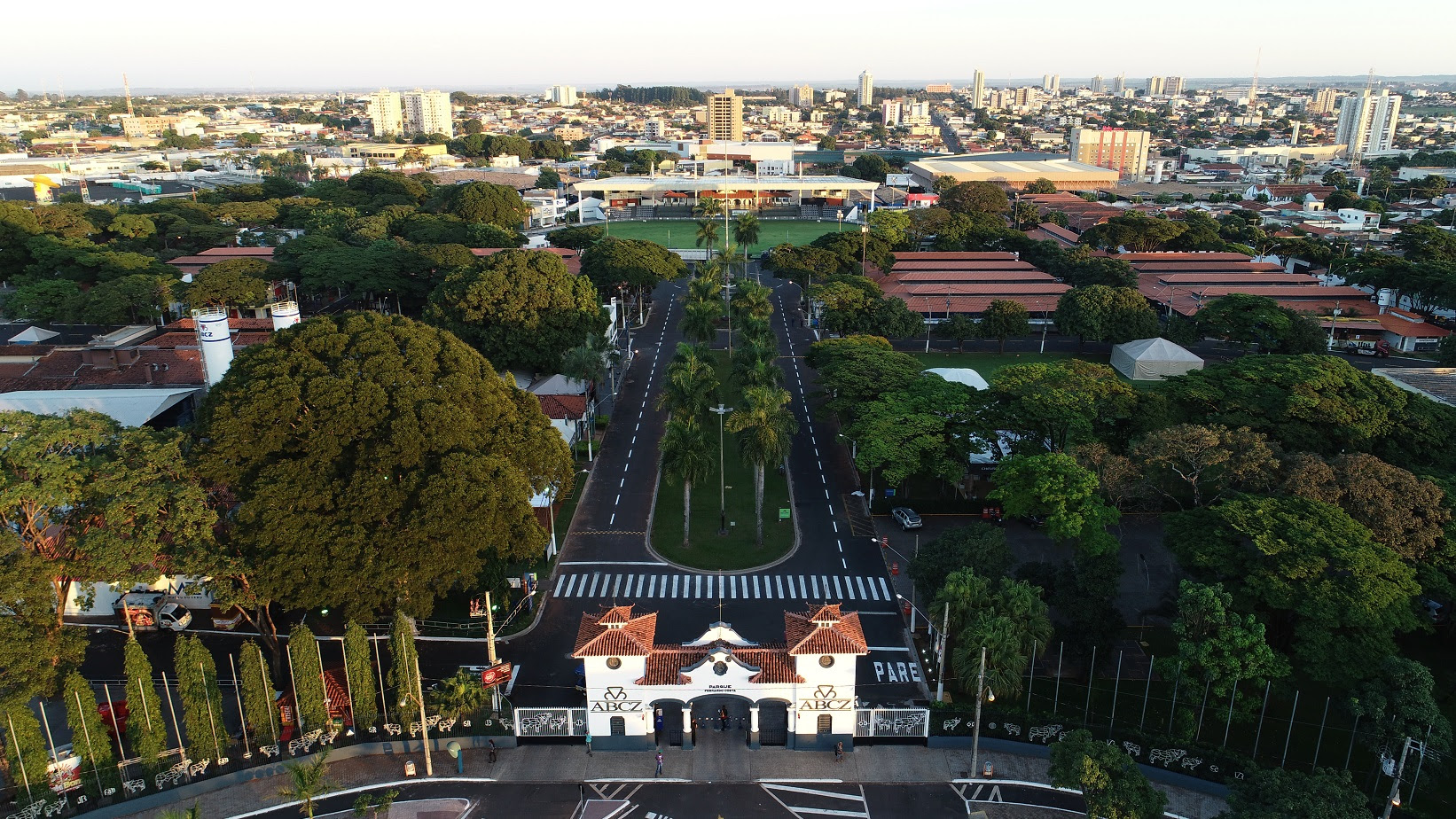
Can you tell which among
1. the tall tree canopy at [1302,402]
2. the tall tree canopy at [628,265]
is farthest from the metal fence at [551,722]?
the tall tree canopy at [628,265]

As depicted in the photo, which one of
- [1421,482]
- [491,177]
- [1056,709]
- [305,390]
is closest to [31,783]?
[305,390]

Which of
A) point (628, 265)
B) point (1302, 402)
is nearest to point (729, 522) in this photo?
point (1302, 402)

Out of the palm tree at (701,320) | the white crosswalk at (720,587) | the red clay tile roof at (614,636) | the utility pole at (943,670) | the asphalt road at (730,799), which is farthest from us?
the palm tree at (701,320)

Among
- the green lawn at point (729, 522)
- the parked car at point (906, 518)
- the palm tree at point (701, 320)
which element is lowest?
the green lawn at point (729, 522)

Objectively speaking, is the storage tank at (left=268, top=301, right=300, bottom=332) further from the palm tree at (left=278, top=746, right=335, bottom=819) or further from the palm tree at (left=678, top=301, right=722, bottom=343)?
the palm tree at (left=278, top=746, right=335, bottom=819)

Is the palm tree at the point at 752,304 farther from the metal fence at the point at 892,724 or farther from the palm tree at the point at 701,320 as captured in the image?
the metal fence at the point at 892,724

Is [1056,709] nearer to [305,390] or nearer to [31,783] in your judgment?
[305,390]
